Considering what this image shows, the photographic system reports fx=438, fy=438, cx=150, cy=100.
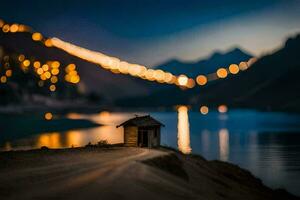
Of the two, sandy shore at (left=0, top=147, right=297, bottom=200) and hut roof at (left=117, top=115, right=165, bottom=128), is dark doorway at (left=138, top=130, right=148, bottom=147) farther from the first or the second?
sandy shore at (left=0, top=147, right=297, bottom=200)

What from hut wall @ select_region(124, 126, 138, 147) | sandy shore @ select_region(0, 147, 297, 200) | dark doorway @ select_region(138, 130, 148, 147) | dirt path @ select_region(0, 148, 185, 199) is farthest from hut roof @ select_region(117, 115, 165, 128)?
dirt path @ select_region(0, 148, 185, 199)

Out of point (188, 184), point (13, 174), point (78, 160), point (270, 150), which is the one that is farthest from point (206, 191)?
point (270, 150)

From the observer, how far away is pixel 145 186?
26484mm

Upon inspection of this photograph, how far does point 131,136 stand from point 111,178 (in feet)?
67.7

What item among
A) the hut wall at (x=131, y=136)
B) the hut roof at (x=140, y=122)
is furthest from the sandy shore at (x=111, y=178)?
the hut roof at (x=140, y=122)

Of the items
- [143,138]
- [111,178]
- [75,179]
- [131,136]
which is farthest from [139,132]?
[75,179]

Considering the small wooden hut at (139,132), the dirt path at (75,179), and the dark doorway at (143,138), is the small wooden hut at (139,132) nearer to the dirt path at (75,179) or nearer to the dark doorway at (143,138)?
the dark doorway at (143,138)

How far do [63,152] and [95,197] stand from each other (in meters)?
19.9

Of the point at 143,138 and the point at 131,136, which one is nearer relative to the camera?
the point at 143,138

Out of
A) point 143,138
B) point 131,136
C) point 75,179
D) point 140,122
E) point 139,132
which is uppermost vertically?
point 140,122

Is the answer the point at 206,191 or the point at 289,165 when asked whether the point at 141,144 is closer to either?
the point at 206,191

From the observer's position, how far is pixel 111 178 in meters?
26.7

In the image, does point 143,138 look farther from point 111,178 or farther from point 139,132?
point 111,178

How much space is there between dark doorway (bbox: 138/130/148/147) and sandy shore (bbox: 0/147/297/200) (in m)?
3.63
